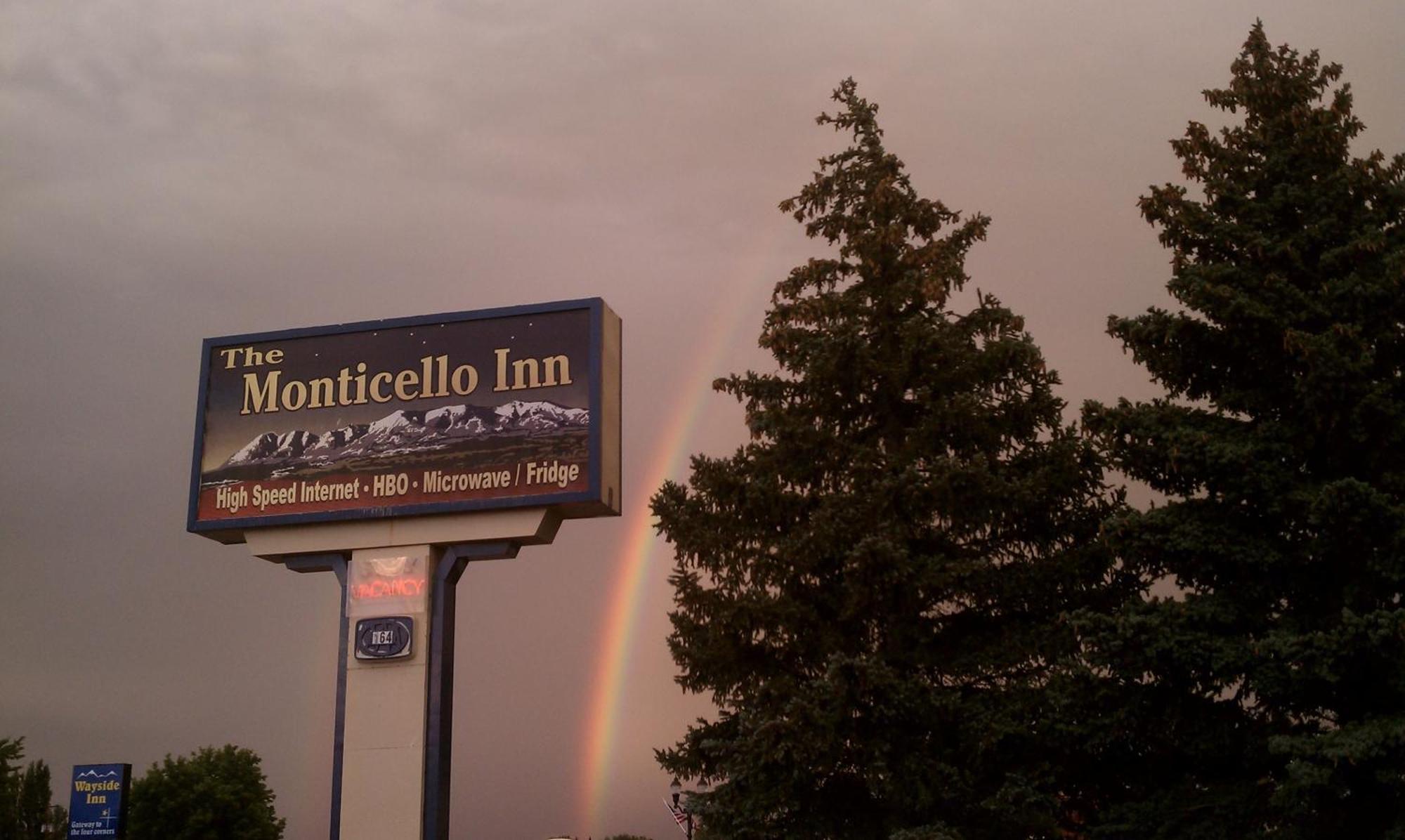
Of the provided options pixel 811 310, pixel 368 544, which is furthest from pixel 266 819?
pixel 811 310

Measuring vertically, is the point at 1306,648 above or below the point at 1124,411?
below

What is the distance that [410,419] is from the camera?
2784 centimetres

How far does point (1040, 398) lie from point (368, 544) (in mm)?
13710

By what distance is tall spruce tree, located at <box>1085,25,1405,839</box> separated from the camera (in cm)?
1602

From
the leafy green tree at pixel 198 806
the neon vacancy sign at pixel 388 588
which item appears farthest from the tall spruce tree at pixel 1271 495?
the leafy green tree at pixel 198 806

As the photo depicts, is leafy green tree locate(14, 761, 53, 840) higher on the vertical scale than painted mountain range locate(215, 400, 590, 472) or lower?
lower

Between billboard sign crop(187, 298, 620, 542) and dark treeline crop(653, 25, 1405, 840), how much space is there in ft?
20.6

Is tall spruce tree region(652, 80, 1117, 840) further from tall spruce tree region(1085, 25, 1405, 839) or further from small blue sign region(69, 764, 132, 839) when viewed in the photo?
small blue sign region(69, 764, 132, 839)

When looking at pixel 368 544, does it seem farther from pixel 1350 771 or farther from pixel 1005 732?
pixel 1350 771

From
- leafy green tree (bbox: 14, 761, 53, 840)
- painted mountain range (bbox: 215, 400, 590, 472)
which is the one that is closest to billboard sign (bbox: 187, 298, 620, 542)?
painted mountain range (bbox: 215, 400, 590, 472)

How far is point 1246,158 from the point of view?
63.2ft

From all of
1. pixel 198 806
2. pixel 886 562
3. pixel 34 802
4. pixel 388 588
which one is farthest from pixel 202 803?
pixel 886 562

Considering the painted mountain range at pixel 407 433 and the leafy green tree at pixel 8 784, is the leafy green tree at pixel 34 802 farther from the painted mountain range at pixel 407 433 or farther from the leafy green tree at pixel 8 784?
the painted mountain range at pixel 407 433

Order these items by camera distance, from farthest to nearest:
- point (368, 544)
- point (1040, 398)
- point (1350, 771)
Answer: point (368, 544) < point (1040, 398) < point (1350, 771)
